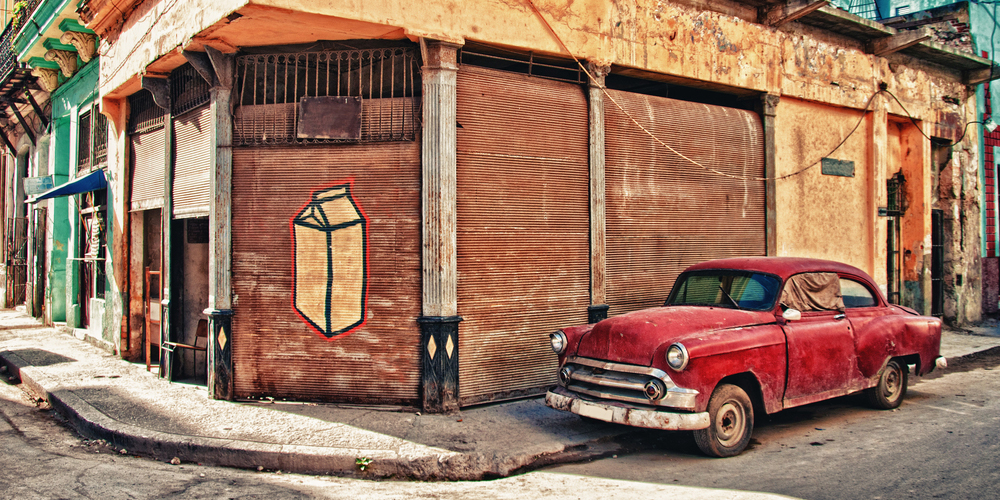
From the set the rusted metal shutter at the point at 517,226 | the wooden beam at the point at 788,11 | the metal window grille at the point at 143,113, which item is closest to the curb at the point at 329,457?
the rusted metal shutter at the point at 517,226

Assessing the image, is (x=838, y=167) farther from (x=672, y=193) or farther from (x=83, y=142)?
(x=83, y=142)

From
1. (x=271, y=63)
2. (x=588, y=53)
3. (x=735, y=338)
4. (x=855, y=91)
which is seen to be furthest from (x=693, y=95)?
(x=271, y=63)

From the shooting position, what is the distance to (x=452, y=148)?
6.71m

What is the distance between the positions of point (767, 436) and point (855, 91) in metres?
8.36

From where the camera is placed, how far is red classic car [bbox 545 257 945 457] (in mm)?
5027

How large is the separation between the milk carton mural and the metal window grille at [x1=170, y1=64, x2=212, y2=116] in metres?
2.05

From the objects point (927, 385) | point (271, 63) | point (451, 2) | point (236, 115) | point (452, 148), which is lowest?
point (927, 385)

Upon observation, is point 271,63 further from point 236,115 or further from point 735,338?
point 735,338

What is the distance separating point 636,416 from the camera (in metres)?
4.98

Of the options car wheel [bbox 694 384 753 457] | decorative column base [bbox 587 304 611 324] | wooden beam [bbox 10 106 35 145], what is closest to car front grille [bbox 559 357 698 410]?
car wheel [bbox 694 384 753 457]

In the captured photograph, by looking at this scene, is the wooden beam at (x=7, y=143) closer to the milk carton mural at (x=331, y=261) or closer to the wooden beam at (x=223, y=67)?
the wooden beam at (x=223, y=67)

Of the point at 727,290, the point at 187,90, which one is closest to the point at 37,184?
the point at 187,90

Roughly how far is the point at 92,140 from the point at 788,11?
12364 millimetres

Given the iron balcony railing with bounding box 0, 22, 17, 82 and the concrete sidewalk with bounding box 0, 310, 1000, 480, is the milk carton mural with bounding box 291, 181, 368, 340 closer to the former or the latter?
the concrete sidewalk with bounding box 0, 310, 1000, 480
